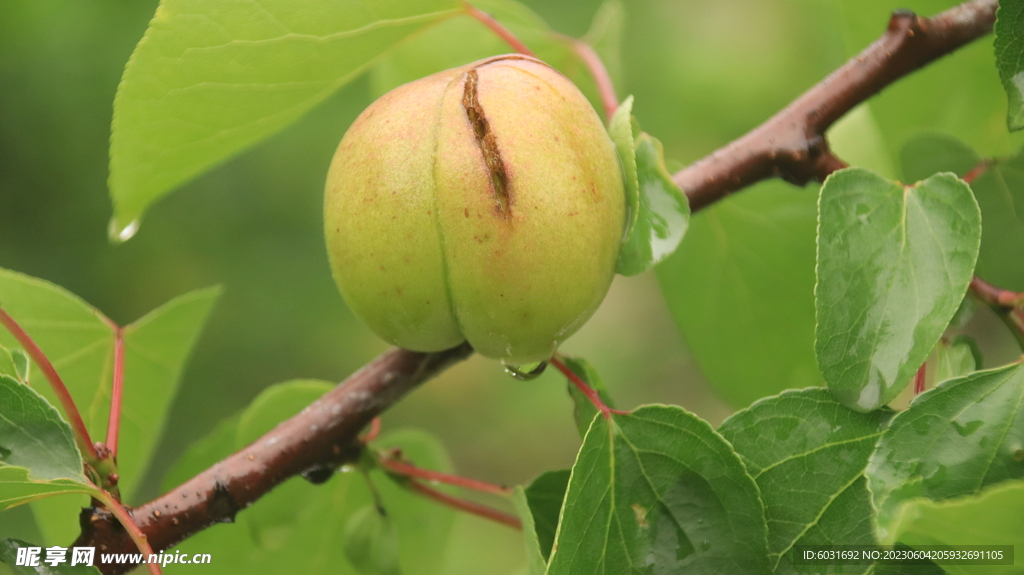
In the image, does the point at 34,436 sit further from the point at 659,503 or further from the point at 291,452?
the point at 659,503

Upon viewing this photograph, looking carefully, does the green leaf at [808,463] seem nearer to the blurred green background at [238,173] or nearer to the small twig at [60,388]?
the small twig at [60,388]

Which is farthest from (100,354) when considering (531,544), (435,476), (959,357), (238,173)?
(238,173)

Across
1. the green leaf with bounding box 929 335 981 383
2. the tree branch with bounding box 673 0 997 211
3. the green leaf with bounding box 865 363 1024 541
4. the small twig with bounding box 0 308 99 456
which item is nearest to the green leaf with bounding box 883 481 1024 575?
the green leaf with bounding box 865 363 1024 541

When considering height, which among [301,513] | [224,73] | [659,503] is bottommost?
[301,513]

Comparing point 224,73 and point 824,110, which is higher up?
point 224,73

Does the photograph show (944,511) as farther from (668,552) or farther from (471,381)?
(471,381)

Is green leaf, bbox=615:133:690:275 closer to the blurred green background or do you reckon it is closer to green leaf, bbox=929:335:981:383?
green leaf, bbox=929:335:981:383

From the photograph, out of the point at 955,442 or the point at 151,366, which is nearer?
the point at 955,442
